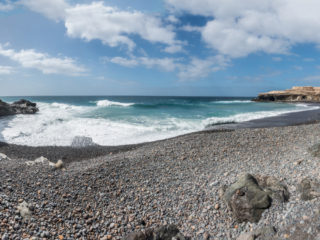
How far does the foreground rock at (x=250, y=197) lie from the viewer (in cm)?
368

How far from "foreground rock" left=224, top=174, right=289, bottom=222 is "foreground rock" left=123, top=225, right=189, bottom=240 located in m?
1.13

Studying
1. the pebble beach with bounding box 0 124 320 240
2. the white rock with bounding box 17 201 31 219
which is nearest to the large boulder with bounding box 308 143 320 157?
the pebble beach with bounding box 0 124 320 240

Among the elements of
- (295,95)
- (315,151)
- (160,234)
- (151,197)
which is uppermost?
(295,95)

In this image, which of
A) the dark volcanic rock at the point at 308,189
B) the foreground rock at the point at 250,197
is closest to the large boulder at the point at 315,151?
the dark volcanic rock at the point at 308,189

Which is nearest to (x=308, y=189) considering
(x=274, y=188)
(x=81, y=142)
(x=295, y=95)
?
(x=274, y=188)

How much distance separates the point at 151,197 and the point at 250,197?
1926mm

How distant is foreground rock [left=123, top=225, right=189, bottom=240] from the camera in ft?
10.9

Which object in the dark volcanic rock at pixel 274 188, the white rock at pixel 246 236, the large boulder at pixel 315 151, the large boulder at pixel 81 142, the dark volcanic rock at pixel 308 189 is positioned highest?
the large boulder at pixel 315 151

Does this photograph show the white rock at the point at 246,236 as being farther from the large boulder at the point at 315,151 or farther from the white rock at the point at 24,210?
the large boulder at the point at 315,151

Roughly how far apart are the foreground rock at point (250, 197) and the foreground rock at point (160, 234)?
44.5 inches

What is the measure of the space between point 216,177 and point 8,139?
11.1m

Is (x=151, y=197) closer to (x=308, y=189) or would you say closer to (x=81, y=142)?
(x=308, y=189)

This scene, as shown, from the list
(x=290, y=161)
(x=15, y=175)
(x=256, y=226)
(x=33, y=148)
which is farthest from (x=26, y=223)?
(x=33, y=148)

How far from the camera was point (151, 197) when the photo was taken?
438cm
